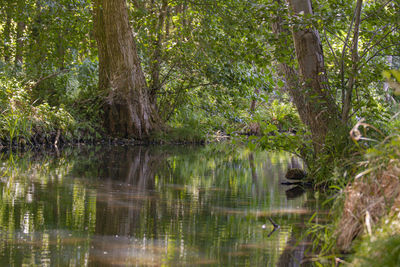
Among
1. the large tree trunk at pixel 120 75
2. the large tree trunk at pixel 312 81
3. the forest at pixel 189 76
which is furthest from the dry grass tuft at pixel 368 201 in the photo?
the large tree trunk at pixel 120 75

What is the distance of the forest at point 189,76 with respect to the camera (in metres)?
7.18

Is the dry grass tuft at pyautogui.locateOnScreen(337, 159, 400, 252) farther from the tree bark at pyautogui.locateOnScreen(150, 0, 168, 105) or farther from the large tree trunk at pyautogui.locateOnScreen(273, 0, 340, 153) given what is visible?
the tree bark at pyautogui.locateOnScreen(150, 0, 168, 105)

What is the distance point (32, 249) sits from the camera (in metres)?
3.40

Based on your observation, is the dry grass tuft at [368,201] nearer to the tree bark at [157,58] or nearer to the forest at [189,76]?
the forest at [189,76]

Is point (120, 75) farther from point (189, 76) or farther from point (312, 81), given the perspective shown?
point (312, 81)

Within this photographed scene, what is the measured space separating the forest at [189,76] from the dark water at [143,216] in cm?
24

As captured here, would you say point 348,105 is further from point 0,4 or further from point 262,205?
point 0,4

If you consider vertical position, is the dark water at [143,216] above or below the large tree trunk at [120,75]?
below

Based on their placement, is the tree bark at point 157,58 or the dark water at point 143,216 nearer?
the dark water at point 143,216

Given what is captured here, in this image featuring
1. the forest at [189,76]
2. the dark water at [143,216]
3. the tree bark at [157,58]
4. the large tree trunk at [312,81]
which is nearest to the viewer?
the dark water at [143,216]

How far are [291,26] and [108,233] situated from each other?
403cm

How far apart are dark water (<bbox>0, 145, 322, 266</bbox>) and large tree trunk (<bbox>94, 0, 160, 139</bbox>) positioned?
6.26m

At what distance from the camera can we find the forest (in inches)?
283

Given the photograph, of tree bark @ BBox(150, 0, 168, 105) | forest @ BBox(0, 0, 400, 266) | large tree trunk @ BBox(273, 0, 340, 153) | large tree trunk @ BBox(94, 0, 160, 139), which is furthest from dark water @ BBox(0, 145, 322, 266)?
tree bark @ BBox(150, 0, 168, 105)
